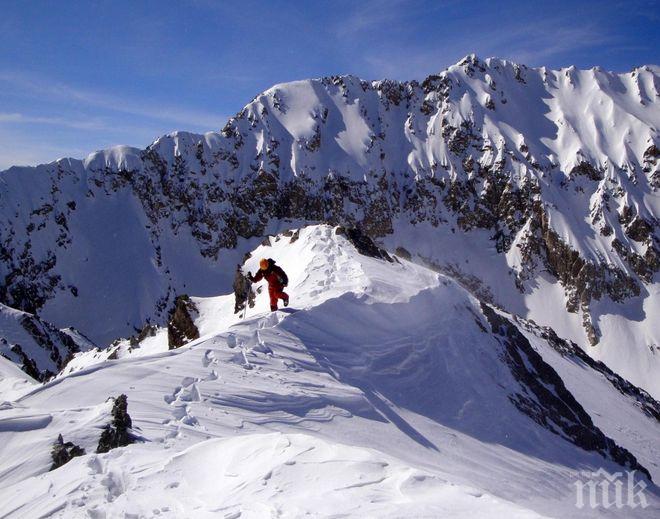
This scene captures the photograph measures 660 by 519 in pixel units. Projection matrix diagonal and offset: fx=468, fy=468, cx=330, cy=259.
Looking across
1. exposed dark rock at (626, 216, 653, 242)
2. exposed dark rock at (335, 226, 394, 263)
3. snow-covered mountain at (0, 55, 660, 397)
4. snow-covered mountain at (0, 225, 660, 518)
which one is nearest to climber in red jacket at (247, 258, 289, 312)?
snow-covered mountain at (0, 225, 660, 518)

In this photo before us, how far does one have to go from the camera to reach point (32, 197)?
80.1 meters

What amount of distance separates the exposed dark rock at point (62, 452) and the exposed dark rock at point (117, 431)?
0.85ft

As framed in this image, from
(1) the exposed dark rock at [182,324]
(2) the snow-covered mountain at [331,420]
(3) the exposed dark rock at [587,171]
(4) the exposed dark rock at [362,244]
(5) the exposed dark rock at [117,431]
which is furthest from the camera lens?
(3) the exposed dark rock at [587,171]

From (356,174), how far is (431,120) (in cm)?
2675

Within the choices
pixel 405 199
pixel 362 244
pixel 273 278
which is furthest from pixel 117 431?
pixel 405 199

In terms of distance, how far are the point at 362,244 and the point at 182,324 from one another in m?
10.6

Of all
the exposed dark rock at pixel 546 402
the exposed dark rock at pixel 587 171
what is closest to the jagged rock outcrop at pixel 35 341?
the exposed dark rock at pixel 546 402

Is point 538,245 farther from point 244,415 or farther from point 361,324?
point 244,415

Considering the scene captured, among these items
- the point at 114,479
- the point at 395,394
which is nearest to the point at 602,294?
the point at 395,394

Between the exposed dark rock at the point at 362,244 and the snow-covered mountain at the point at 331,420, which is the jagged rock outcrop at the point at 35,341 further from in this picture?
the exposed dark rock at the point at 362,244

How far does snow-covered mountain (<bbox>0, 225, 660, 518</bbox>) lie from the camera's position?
5.03 meters

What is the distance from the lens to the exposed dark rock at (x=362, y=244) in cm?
2341

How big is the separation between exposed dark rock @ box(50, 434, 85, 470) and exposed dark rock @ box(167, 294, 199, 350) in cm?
1804

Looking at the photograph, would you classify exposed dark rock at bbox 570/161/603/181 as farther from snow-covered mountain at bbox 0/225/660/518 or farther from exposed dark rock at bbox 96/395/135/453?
exposed dark rock at bbox 96/395/135/453
